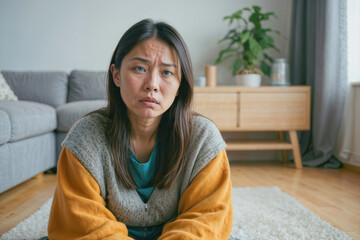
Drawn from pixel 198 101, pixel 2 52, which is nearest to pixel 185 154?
pixel 198 101

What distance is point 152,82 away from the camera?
91cm

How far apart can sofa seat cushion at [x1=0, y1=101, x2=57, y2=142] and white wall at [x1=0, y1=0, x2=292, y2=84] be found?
97 centimetres

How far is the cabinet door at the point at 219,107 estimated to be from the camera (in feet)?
8.86

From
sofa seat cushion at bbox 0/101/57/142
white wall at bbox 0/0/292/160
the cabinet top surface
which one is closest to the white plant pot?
the cabinet top surface

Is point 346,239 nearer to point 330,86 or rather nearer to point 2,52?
point 330,86

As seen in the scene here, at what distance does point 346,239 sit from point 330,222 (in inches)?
9.0

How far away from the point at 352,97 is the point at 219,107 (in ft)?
3.53

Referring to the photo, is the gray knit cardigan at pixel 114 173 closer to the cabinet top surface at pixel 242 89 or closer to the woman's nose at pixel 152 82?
the woman's nose at pixel 152 82

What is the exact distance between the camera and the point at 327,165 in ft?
8.91

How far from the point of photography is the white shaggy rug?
127cm

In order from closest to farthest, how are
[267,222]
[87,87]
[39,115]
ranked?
[267,222] < [39,115] < [87,87]

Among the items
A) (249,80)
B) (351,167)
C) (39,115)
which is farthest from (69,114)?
(351,167)

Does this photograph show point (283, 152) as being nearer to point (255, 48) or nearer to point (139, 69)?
point (255, 48)

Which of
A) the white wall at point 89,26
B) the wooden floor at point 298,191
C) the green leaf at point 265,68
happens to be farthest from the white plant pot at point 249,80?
the wooden floor at point 298,191
